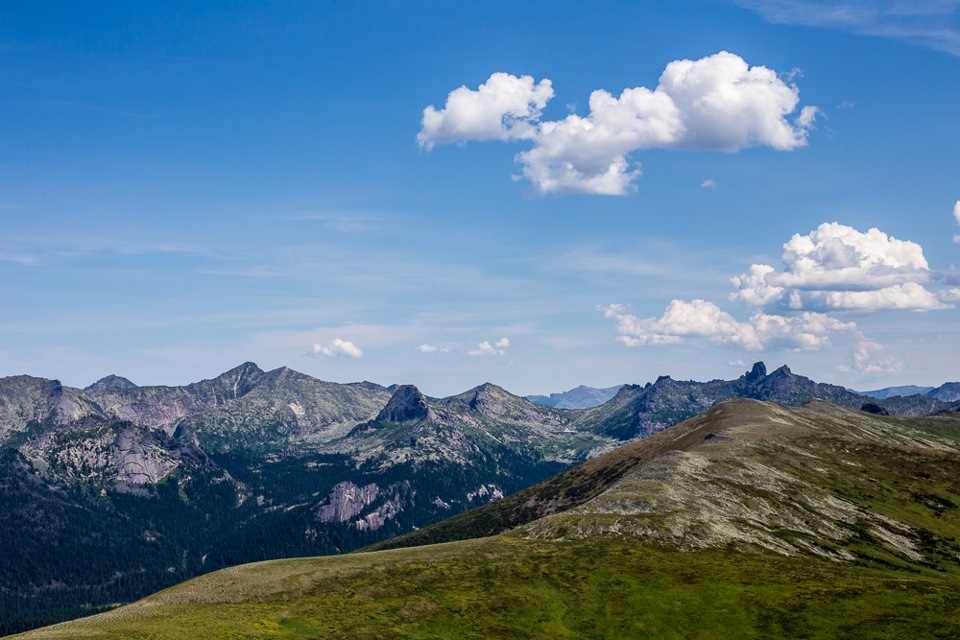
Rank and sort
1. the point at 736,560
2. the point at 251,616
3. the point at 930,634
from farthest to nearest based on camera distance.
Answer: the point at 736,560
the point at 251,616
the point at 930,634

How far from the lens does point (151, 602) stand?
131 metres

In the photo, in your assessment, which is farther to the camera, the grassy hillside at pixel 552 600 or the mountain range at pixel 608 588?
the mountain range at pixel 608 588

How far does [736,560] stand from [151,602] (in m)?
125

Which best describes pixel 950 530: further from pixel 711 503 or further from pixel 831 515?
pixel 711 503

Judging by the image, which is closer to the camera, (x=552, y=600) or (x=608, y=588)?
(x=552, y=600)

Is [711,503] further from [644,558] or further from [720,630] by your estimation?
[720,630]

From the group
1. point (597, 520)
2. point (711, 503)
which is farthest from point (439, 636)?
point (711, 503)

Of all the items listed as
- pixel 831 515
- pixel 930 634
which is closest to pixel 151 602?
pixel 930 634

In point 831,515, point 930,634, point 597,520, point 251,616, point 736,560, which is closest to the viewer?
point 930,634

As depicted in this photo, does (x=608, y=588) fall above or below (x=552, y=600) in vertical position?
above

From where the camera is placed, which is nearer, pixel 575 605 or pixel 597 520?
pixel 575 605

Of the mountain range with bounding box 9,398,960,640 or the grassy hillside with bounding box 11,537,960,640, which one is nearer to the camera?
the grassy hillside with bounding box 11,537,960,640

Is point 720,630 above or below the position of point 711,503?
below

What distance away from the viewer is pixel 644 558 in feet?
507
